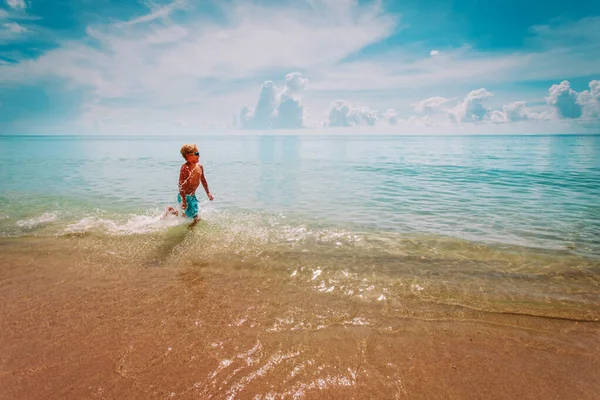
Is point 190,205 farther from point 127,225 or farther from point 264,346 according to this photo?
point 264,346

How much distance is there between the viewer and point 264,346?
3.85m

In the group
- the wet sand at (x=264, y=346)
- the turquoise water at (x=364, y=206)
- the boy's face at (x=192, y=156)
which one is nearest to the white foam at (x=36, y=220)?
the turquoise water at (x=364, y=206)

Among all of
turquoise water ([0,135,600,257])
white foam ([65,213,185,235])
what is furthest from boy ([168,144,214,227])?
turquoise water ([0,135,600,257])

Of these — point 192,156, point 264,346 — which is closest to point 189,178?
point 192,156

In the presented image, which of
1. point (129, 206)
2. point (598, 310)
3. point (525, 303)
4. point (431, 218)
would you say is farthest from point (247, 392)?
point (129, 206)

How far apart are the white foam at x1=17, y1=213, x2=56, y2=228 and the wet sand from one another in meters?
5.36

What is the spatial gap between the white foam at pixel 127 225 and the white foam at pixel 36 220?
118cm

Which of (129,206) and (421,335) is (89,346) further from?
(129,206)

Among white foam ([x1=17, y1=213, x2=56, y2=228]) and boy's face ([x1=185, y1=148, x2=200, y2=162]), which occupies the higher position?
boy's face ([x1=185, y1=148, x2=200, y2=162])

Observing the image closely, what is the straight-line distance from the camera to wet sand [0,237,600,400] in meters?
3.22

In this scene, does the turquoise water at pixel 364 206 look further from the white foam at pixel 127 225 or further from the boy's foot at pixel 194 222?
the boy's foot at pixel 194 222

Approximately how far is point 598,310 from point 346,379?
15.4 ft

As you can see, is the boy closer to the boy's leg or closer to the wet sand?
the boy's leg

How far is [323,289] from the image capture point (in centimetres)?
549
